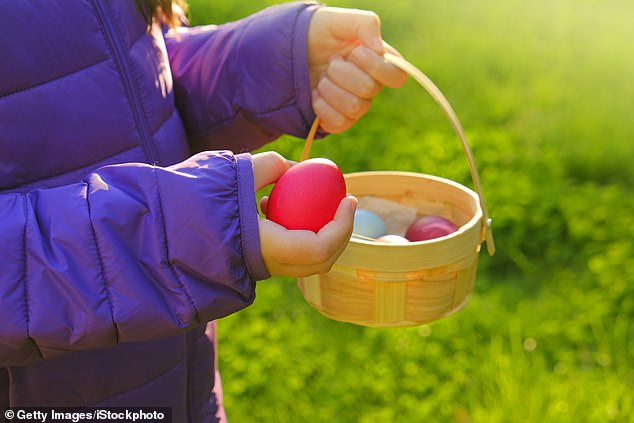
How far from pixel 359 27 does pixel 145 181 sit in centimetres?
63

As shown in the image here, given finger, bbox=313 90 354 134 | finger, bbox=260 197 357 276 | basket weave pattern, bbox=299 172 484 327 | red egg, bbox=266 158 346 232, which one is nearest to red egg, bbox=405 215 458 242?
basket weave pattern, bbox=299 172 484 327

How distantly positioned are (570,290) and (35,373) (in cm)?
184

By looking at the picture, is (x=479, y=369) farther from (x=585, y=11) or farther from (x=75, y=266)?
(x=585, y=11)

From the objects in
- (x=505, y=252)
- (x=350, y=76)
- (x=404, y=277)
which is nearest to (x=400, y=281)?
(x=404, y=277)

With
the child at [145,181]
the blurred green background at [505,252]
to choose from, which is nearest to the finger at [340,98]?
the child at [145,181]

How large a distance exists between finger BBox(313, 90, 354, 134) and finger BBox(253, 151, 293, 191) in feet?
1.28

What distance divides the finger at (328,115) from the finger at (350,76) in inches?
1.7

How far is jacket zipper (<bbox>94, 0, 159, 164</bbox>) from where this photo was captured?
1.09 meters

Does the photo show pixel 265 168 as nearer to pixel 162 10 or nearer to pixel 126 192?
pixel 126 192

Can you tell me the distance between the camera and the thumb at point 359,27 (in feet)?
4.40

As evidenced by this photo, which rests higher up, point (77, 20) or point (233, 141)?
point (77, 20)

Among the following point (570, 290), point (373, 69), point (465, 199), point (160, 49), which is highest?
point (160, 49)

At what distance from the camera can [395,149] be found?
123 inches

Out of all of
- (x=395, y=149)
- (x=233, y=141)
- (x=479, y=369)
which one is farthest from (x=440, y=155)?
(x=233, y=141)
